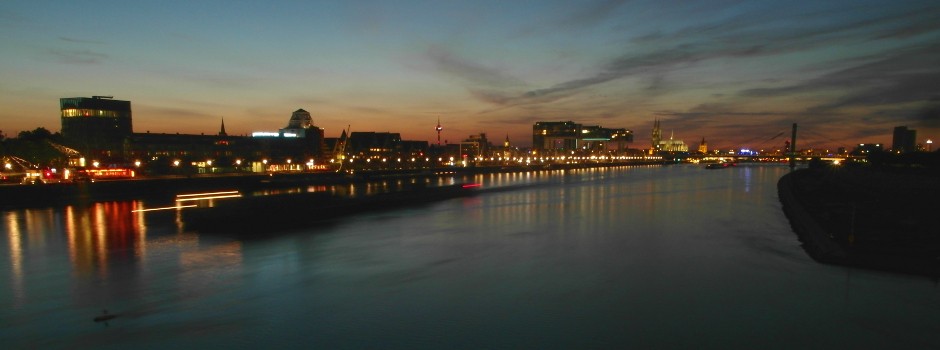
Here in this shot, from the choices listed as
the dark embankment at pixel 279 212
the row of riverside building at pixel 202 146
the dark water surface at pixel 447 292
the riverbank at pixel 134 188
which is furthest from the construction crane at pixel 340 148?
the dark water surface at pixel 447 292

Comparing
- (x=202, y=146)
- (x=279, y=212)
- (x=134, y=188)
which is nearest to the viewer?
(x=279, y=212)

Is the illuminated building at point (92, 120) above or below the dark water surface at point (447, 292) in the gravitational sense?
above

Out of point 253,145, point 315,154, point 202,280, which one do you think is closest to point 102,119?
point 253,145

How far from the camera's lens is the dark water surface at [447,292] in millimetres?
9062

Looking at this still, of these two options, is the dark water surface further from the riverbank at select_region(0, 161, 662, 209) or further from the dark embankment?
the riverbank at select_region(0, 161, 662, 209)

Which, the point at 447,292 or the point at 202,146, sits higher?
the point at 202,146

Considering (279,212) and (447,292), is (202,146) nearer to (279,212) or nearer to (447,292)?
(279,212)

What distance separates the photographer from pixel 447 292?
39.5 feet

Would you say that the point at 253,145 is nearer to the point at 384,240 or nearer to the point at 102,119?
the point at 102,119

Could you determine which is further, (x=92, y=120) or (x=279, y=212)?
(x=92, y=120)

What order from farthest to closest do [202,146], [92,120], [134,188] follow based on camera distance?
[92,120]
[202,146]
[134,188]

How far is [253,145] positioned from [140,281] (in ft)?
258

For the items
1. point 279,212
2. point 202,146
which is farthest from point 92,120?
point 279,212

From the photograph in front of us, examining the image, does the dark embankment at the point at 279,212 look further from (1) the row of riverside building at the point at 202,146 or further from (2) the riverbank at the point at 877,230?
(1) the row of riverside building at the point at 202,146
